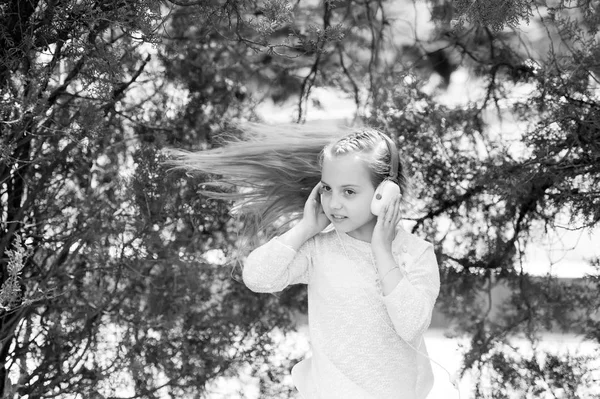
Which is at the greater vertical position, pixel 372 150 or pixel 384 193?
pixel 372 150

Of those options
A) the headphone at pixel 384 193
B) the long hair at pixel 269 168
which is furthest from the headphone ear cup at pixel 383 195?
the long hair at pixel 269 168

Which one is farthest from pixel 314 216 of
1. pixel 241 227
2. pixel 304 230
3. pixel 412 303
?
pixel 241 227

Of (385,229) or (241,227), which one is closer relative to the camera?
(385,229)

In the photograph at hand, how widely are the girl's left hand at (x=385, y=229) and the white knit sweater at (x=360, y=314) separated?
9 centimetres

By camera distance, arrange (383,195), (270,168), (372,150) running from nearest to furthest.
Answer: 1. (383,195)
2. (372,150)
3. (270,168)

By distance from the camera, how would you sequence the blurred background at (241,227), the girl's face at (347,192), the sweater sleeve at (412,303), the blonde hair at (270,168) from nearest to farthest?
the sweater sleeve at (412,303) < the girl's face at (347,192) < the blonde hair at (270,168) < the blurred background at (241,227)

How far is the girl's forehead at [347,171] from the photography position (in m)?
2.63

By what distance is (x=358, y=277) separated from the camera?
265 cm

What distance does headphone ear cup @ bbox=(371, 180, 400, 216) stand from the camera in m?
2.58

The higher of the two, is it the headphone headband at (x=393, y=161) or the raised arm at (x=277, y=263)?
the headphone headband at (x=393, y=161)

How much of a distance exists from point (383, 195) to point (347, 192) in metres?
0.11

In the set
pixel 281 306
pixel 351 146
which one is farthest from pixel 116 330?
pixel 351 146

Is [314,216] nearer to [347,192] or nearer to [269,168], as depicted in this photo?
[347,192]

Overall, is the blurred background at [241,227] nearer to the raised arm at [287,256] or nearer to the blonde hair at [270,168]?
the blonde hair at [270,168]
